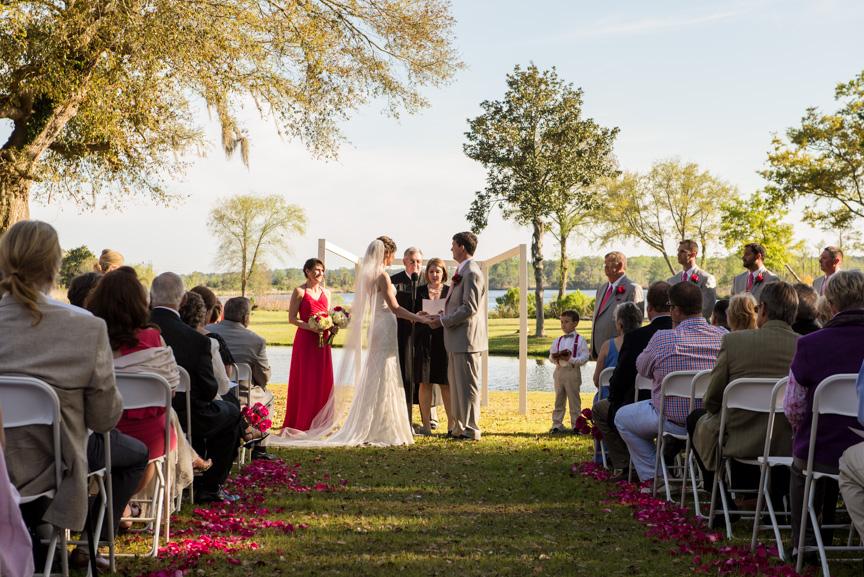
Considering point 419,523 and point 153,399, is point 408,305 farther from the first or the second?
point 153,399

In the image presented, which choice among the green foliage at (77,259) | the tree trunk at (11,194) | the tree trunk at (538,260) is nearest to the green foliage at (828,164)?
the tree trunk at (538,260)

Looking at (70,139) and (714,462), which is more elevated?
(70,139)

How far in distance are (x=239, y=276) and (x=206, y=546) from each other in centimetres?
6342

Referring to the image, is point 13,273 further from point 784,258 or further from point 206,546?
point 784,258

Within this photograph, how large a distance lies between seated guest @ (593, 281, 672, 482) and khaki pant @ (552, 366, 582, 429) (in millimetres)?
2673

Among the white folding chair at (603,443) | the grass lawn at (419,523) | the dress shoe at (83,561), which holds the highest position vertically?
the white folding chair at (603,443)

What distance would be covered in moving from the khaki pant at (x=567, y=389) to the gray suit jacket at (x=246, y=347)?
143 inches

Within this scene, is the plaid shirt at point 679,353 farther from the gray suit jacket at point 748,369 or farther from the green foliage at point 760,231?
the green foliage at point 760,231

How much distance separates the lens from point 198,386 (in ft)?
17.3

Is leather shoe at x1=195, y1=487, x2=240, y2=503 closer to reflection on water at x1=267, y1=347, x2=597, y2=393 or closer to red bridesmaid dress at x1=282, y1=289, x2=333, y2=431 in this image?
red bridesmaid dress at x1=282, y1=289, x2=333, y2=431

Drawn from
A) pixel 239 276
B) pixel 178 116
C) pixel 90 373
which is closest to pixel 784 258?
pixel 178 116

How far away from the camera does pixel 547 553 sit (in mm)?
4551

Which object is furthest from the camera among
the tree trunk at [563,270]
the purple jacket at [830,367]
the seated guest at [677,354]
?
the tree trunk at [563,270]

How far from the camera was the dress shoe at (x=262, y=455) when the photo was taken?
7.78m
